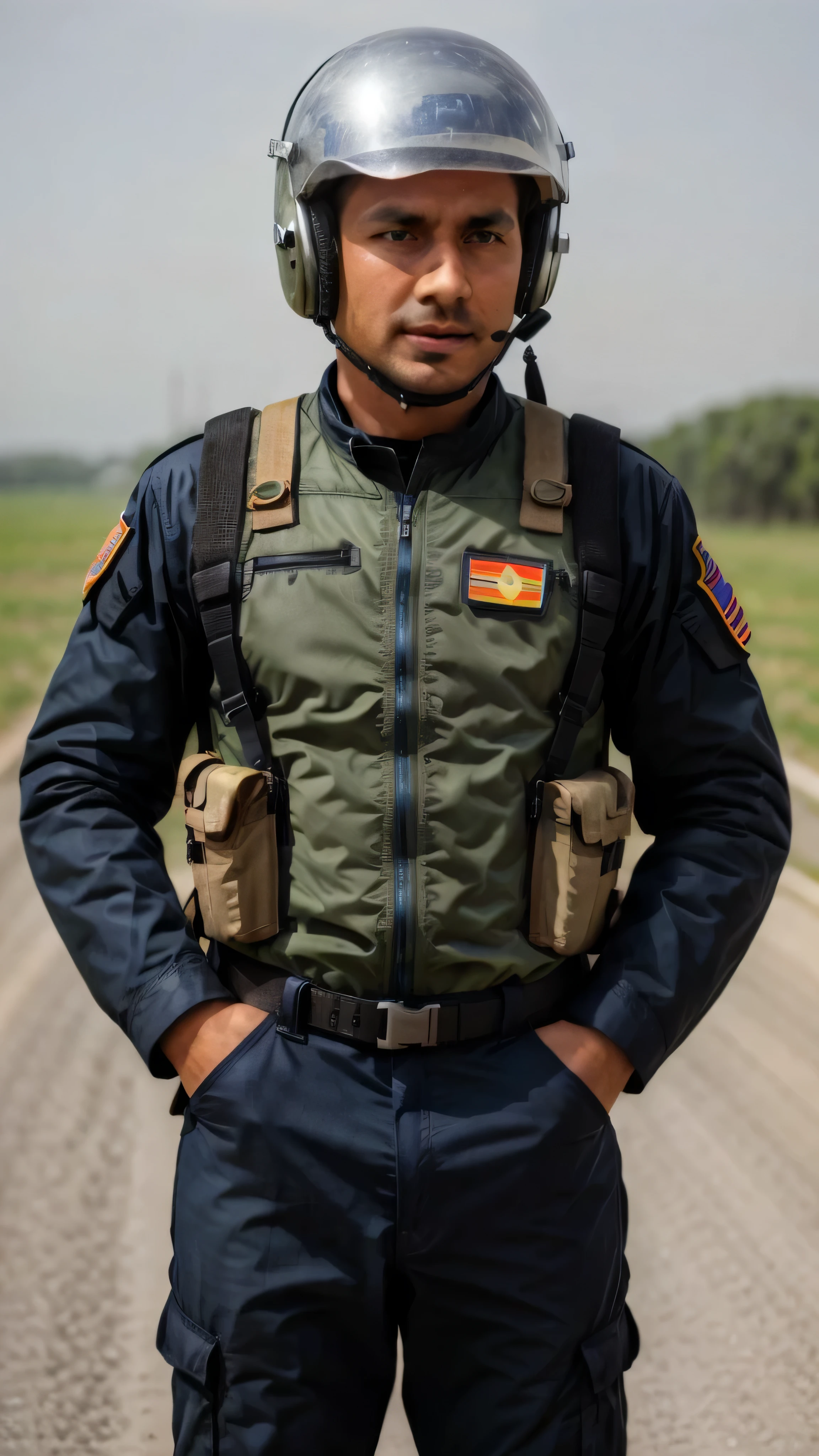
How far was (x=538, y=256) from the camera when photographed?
1.95 meters

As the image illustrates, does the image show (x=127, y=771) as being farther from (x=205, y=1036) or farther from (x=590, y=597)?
(x=590, y=597)

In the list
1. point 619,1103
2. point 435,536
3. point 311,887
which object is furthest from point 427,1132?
point 619,1103

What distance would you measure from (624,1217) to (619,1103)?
220cm

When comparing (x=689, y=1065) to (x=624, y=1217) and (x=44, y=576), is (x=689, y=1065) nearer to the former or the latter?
(x=624, y=1217)

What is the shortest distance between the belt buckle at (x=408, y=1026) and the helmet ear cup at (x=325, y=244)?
992mm

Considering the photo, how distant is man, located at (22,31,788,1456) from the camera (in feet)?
5.76

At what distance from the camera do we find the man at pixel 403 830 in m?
1.76

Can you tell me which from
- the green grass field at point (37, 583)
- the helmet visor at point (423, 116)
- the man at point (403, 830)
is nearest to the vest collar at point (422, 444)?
the man at point (403, 830)

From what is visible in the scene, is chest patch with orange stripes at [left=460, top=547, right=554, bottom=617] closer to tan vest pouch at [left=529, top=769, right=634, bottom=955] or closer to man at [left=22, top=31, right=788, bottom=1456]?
man at [left=22, top=31, right=788, bottom=1456]

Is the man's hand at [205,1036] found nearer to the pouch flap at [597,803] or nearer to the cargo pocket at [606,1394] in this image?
the pouch flap at [597,803]

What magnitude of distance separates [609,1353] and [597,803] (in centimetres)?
76

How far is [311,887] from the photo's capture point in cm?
180

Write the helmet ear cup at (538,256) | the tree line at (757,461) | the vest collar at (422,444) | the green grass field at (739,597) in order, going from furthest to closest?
1. the tree line at (757,461)
2. the green grass field at (739,597)
3. the helmet ear cup at (538,256)
4. the vest collar at (422,444)

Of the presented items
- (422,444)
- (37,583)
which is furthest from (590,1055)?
(37,583)
